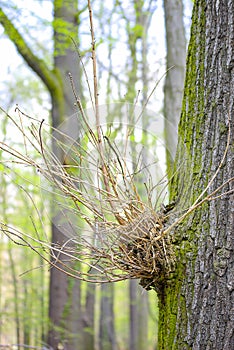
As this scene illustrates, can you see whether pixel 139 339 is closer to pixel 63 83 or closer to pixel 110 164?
pixel 63 83

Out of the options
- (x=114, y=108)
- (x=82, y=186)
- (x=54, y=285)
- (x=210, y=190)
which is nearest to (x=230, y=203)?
(x=210, y=190)

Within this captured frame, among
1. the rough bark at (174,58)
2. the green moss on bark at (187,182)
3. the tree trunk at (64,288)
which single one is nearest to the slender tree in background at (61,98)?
the tree trunk at (64,288)

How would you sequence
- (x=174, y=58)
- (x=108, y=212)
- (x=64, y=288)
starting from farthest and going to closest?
(x=64, y=288) < (x=174, y=58) < (x=108, y=212)

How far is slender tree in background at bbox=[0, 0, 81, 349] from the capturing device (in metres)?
5.92

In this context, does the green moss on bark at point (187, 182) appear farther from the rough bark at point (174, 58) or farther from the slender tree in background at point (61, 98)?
the slender tree in background at point (61, 98)

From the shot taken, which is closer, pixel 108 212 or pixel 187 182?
pixel 108 212

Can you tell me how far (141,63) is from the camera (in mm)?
9445

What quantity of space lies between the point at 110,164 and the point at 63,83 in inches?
178

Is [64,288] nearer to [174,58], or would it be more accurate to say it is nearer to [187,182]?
[174,58]

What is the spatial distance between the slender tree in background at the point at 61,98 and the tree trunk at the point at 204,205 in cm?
379

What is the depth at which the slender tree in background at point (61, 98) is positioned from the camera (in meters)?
5.92

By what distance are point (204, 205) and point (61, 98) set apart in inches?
180

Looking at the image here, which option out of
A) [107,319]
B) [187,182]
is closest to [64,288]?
[187,182]

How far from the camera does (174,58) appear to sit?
16.8 ft
